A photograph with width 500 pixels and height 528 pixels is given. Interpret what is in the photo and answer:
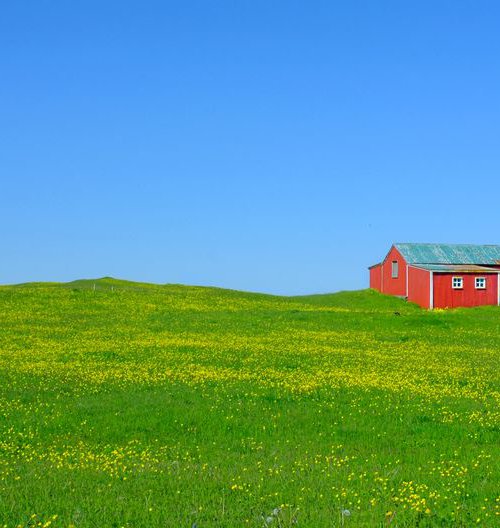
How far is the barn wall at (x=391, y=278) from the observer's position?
9076cm

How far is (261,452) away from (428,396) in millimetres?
9540

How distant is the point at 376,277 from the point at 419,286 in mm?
17446

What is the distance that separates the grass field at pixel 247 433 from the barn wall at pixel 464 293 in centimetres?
4140

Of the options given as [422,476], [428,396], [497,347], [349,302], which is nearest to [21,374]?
[428,396]

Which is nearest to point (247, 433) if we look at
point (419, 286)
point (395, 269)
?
point (419, 286)

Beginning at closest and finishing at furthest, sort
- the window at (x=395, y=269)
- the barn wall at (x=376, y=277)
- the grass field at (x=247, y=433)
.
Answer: the grass field at (x=247, y=433), the window at (x=395, y=269), the barn wall at (x=376, y=277)

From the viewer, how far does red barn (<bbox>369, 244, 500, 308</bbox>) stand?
273ft

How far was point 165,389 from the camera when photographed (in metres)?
24.1

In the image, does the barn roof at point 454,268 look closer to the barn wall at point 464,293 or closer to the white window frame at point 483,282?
the barn wall at point 464,293

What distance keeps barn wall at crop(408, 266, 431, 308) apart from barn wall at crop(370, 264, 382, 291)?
39.2 ft

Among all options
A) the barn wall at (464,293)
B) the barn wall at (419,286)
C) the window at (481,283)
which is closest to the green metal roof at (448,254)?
the barn wall at (419,286)

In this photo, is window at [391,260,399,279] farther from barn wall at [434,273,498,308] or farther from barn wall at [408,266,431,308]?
barn wall at [434,273,498,308]

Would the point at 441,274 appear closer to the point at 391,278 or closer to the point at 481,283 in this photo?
the point at 481,283

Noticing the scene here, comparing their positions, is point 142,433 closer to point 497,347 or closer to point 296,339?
point 296,339
